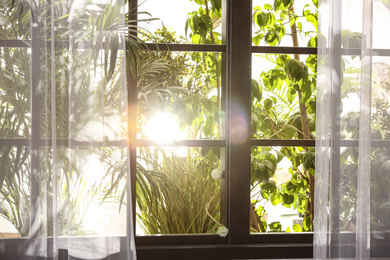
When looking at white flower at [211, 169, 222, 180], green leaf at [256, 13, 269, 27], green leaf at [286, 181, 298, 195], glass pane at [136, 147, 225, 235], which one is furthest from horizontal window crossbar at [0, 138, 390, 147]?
green leaf at [256, 13, 269, 27]

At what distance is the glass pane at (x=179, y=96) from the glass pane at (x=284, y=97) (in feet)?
0.83

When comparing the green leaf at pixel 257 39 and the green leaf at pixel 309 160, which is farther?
the green leaf at pixel 257 39

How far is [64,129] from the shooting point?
1.37m

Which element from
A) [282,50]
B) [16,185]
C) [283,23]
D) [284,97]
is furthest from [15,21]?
[284,97]

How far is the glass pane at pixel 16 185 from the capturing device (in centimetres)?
137

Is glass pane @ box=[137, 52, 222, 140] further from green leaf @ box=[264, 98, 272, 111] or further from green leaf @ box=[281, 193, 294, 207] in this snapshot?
green leaf @ box=[281, 193, 294, 207]

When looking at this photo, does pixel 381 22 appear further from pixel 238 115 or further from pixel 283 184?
pixel 283 184

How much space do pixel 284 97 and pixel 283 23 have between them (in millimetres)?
489

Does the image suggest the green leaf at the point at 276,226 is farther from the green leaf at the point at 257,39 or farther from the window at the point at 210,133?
the green leaf at the point at 257,39

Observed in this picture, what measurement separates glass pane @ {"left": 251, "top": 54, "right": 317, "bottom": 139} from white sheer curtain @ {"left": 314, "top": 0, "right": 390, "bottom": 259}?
1.84 ft

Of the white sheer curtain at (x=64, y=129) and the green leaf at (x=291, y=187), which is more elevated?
the white sheer curtain at (x=64, y=129)

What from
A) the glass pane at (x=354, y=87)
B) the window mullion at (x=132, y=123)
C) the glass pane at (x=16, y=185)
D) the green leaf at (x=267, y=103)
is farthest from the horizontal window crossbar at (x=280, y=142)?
the glass pane at (x=16, y=185)

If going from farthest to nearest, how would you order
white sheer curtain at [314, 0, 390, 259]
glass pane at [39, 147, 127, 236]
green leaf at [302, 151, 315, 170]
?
green leaf at [302, 151, 315, 170] < white sheer curtain at [314, 0, 390, 259] < glass pane at [39, 147, 127, 236]

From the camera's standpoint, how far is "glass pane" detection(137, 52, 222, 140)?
80.9 inches
